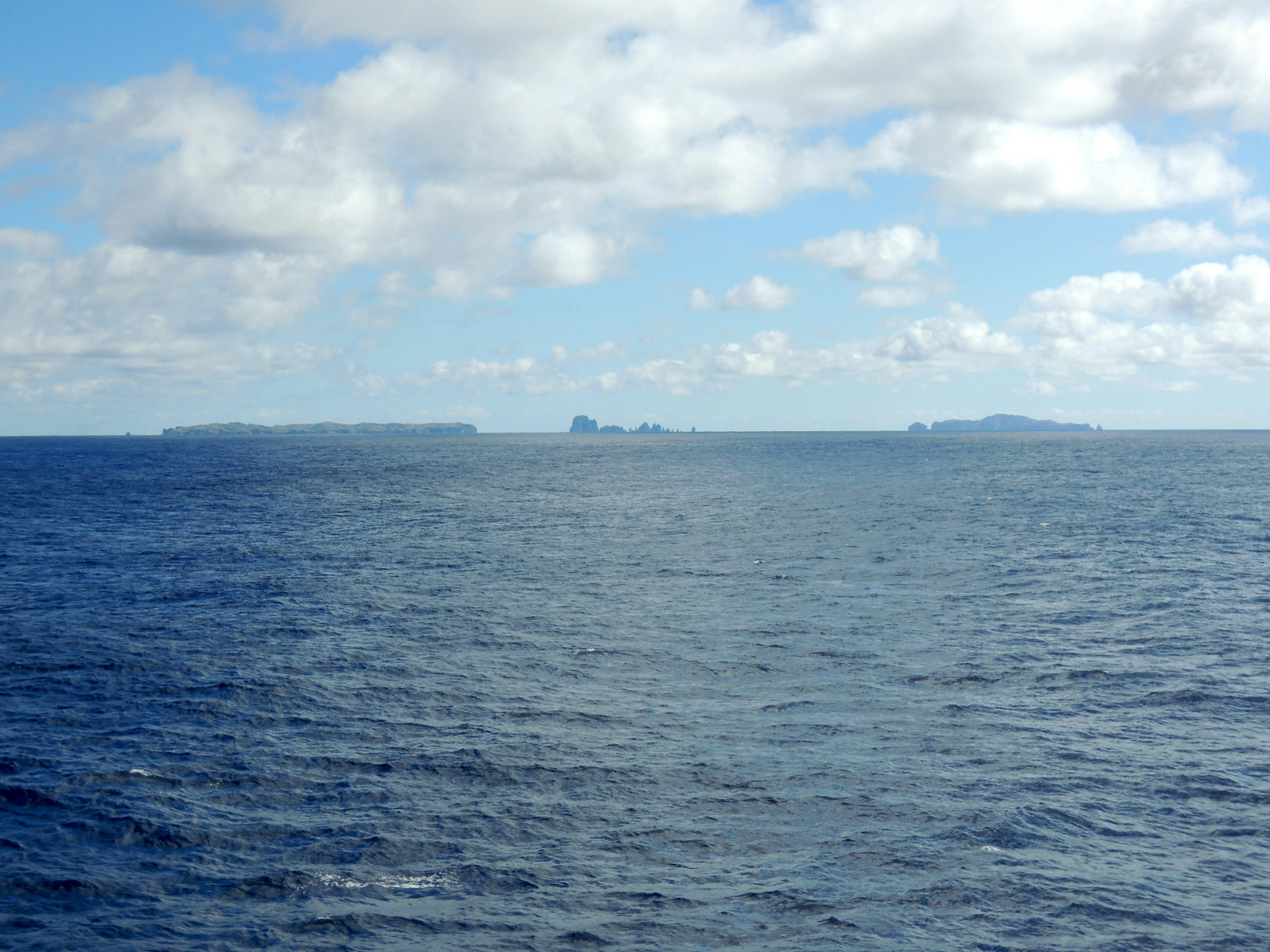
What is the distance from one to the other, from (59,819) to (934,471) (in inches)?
6983

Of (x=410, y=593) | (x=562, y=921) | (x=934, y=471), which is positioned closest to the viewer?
(x=562, y=921)

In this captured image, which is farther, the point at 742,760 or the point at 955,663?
the point at 955,663

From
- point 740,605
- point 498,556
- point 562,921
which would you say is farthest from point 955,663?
point 498,556

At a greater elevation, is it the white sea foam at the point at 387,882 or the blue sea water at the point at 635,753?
the blue sea water at the point at 635,753

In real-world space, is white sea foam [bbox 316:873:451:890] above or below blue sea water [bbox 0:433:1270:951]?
below

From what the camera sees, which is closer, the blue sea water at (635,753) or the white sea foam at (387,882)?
the blue sea water at (635,753)

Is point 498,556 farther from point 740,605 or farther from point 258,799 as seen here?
point 258,799

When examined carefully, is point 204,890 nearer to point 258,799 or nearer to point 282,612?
point 258,799

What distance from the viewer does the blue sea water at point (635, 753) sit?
885 inches

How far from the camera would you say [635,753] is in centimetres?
3175

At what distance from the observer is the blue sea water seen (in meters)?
22.5

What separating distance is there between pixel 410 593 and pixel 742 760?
108ft

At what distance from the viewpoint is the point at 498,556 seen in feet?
241

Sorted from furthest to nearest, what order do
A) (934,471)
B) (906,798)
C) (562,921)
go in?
(934,471) < (906,798) < (562,921)
